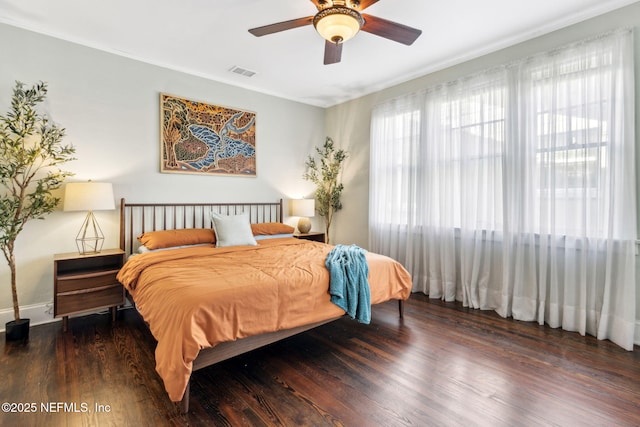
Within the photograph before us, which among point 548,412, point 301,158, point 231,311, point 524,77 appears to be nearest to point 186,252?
point 231,311

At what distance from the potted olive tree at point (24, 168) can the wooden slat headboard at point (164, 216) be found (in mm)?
672

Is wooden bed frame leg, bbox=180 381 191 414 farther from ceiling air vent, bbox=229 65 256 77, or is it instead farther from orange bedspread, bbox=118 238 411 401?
ceiling air vent, bbox=229 65 256 77

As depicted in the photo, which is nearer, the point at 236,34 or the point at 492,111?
the point at 236,34

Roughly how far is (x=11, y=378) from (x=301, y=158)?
4134 millimetres

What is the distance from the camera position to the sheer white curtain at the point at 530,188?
2629 millimetres

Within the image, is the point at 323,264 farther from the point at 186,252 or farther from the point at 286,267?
the point at 186,252

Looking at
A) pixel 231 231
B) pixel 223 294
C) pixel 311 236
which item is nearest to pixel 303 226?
pixel 311 236

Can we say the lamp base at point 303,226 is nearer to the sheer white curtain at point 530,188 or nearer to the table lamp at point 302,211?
the table lamp at point 302,211

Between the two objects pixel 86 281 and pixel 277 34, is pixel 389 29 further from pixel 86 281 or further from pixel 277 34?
pixel 86 281

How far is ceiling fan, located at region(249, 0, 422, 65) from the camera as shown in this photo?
85.1 inches

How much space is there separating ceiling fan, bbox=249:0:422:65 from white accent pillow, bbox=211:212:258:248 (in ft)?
6.76

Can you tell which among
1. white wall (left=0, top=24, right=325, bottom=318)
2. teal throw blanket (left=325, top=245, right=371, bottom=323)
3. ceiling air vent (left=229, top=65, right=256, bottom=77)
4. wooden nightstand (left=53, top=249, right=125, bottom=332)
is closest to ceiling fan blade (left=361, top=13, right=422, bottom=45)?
teal throw blanket (left=325, top=245, right=371, bottom=323)

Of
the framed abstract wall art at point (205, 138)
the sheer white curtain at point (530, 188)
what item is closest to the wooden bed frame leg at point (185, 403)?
the framed abstract wall art at point (205, 138)

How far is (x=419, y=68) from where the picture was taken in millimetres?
3980
